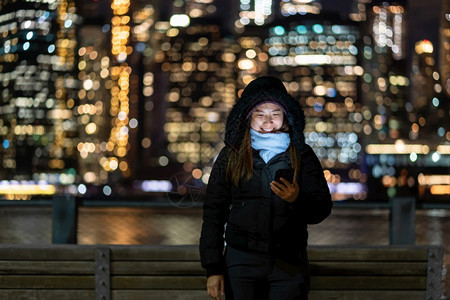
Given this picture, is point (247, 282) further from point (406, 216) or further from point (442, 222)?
point (442, 222)

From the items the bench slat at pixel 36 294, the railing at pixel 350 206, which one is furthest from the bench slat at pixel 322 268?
the railing at pixel 350 206

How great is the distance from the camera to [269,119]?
3.93 m

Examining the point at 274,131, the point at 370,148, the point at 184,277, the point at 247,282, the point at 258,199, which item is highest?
the point at 274,131

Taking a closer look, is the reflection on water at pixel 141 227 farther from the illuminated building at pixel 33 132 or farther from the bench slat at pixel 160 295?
the illuminated building at pixel 33 132

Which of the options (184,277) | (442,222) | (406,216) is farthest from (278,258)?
(442,222)

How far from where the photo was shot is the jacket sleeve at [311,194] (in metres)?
3.87

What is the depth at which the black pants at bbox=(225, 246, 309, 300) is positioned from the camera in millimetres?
3834

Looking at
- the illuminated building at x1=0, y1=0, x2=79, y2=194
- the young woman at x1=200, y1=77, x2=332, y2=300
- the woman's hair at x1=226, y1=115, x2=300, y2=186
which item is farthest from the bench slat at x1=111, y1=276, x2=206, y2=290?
the illuminated building at x1=0, y1=0, x2=79, y2=194

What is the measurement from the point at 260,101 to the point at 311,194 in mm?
507

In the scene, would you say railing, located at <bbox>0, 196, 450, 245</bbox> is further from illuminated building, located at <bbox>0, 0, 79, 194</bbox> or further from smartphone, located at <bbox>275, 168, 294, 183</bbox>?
illuminated building, located at <bbox>0, 0, 79, 194</bbox>

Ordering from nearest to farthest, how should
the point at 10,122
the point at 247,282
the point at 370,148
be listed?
the point at 247,282 < the point at 370,148 < the point at 10,122

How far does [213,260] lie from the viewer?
12.6ft

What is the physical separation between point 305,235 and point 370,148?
153584 millimetres

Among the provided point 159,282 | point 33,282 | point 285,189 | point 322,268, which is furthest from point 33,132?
point 285,189
